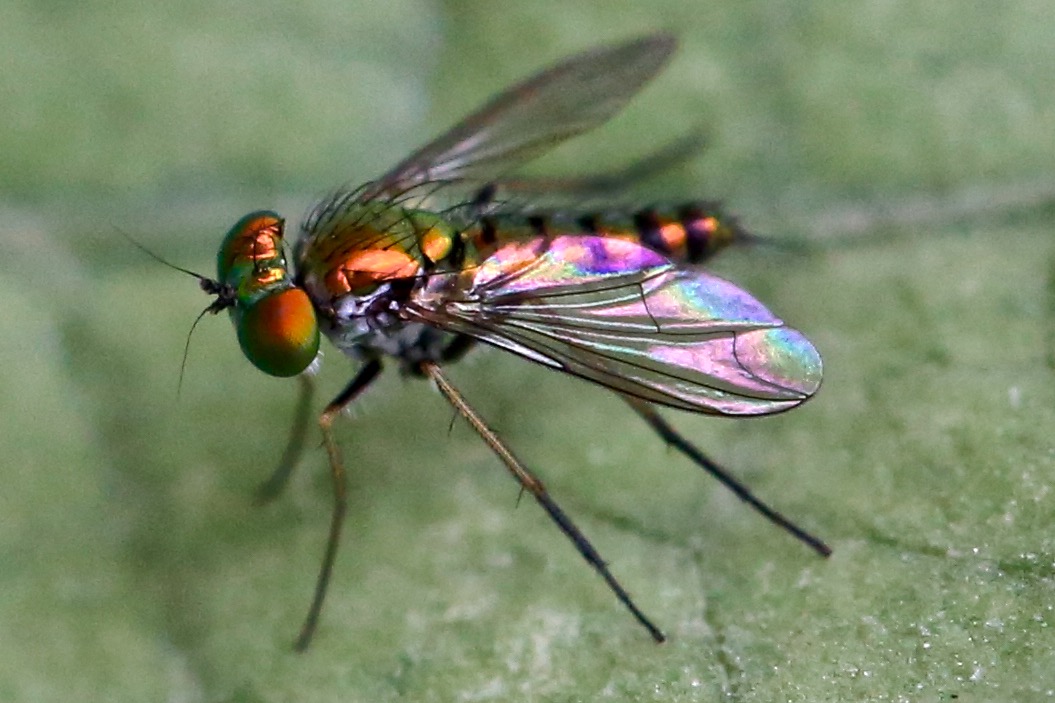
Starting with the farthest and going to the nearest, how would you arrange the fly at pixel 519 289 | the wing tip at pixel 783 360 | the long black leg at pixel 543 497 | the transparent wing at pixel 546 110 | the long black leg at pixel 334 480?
the transparent wing at pixel 546 110
the long black leg at pixel 334 480
the long black leg at pixel 543 497
the fly at pixel 519 289
the wing tip at pixel 783 360

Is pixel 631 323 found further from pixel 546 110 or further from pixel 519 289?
pixel 546 110

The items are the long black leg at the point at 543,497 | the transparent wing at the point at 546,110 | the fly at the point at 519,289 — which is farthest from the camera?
the transparent wing at the point at 546,110

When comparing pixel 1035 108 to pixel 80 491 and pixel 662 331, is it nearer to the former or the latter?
pixel 662 331

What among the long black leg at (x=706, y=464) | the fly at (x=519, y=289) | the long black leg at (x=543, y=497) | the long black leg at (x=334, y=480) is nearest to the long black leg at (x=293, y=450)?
the fly at (x=519, y=289)

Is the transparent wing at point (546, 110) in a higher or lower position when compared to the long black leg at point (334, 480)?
higher

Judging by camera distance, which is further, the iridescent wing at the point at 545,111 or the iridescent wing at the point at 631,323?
the iridescent wing at the point at 545,111

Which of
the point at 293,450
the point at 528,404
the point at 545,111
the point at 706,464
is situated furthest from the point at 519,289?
the point at 293,450

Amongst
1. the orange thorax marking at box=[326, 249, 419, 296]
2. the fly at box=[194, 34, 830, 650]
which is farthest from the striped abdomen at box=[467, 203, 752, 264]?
the orange thorax marking at box=[326, 249, 419, 296]

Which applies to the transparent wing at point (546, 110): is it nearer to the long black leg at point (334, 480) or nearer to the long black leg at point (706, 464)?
the long black leg at point (334, 480)
